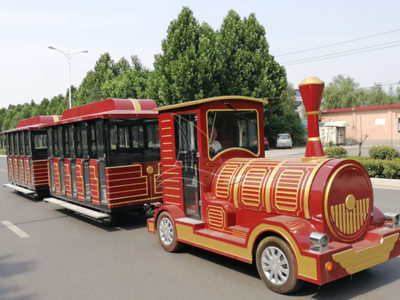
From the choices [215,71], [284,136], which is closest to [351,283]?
[215,71]

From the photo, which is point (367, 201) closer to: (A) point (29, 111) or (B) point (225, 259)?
(B) point (225, 259)

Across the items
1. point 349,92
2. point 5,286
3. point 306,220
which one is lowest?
point 5,286

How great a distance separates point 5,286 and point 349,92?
55.2 metres

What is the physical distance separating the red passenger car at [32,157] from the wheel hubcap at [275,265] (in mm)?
9701

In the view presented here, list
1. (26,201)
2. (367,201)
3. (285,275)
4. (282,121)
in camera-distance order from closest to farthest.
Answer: (285,275)
(367,201)
(26,201)
(282,121)

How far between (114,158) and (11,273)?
3154 millimetres

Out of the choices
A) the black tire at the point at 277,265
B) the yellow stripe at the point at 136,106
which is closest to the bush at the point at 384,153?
the yellow stripe at the point at 136,106

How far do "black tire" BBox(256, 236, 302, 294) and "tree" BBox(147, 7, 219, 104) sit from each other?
79.0 feet

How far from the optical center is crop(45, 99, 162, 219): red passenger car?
27.5ft

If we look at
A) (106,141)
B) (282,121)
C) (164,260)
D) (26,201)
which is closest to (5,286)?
(164,260)

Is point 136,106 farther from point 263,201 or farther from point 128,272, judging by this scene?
point 263,201

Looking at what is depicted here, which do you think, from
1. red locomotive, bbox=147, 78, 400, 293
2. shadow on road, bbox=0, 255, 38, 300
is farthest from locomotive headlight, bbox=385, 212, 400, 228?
shadow on road, bbox=0, 255, 38, 300

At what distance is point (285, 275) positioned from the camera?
14.9ft

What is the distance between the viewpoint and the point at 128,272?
5664mm
